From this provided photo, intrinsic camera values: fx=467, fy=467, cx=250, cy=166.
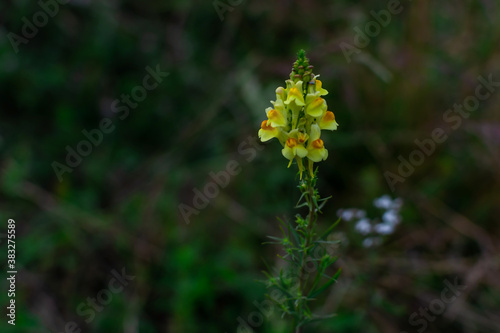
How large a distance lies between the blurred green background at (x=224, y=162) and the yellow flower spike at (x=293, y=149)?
1176 millimetres

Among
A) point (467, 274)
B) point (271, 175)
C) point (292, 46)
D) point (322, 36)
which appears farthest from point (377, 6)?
point (467, 274)

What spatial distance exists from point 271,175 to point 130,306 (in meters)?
1.23

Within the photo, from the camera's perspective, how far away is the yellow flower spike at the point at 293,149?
4.34ft

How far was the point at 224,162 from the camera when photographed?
131 inches

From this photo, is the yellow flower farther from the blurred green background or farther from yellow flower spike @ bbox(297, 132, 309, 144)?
the blurred green background

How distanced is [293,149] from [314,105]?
5.7 inches

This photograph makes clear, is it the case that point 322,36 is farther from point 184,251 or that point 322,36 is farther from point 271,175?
point 184,251

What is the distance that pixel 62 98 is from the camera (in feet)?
12.6

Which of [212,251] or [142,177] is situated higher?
[142,177]

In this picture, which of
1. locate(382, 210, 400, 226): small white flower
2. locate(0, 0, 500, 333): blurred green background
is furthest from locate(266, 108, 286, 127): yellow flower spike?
locate(382, 210, 400, 226): small white flower

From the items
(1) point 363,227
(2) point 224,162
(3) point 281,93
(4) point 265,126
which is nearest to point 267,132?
(4) point 265,126

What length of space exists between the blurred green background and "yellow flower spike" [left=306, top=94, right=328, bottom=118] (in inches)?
48.2

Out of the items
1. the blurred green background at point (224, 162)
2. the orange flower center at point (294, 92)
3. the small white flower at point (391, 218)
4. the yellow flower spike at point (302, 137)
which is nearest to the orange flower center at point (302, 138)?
the yellow flower spike at point (302, 137)

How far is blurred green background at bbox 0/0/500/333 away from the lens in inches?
104
